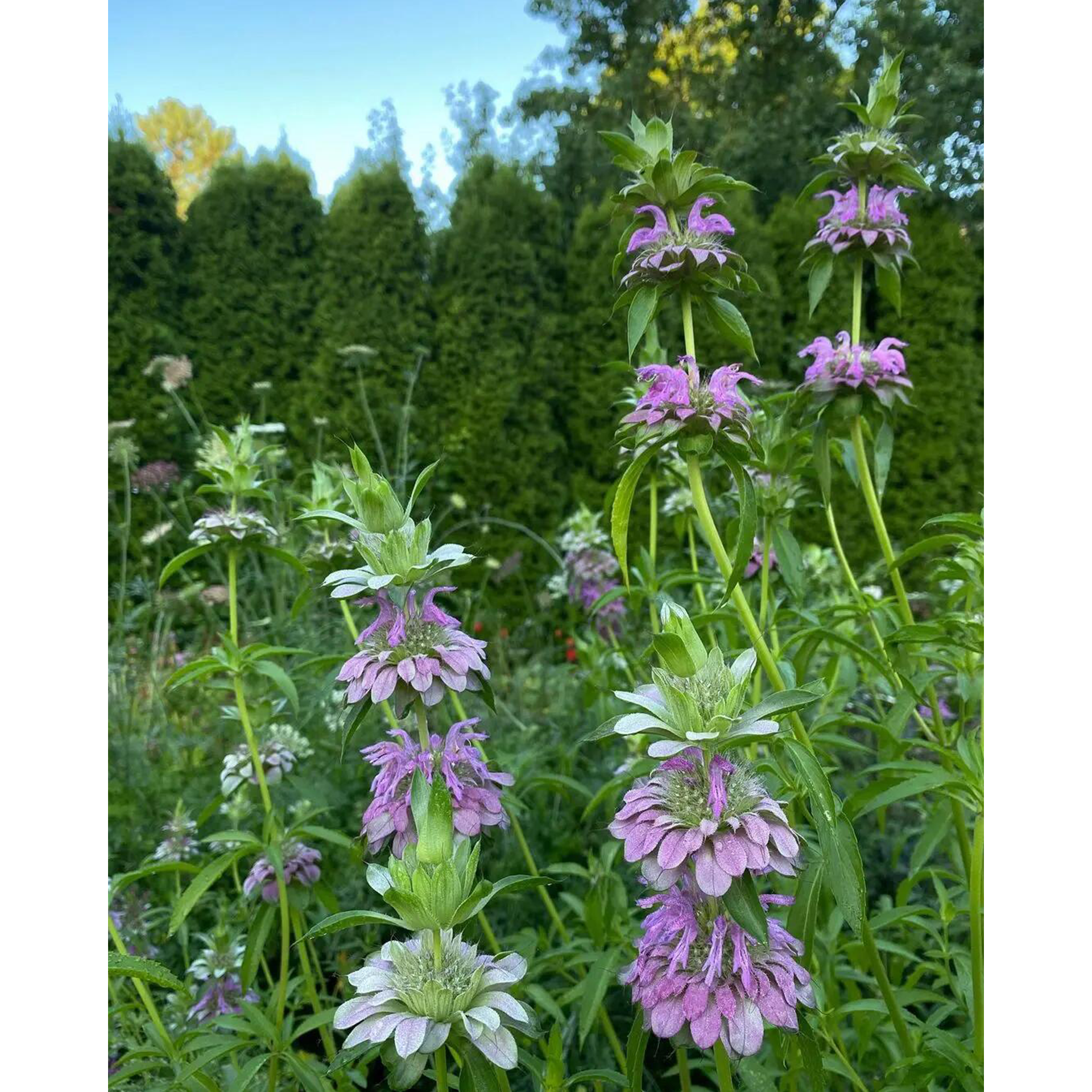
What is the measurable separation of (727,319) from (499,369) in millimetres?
4234

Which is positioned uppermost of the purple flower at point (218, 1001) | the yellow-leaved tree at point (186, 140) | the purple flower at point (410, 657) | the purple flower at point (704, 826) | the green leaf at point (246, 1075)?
the yellow-leaved tree at point (186, 140)

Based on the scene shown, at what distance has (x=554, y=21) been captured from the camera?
27.0 ft

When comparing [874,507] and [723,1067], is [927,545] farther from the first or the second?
[723,1067]

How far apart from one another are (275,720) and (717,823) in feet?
3.90

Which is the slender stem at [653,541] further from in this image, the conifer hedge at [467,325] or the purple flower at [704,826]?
the conifer hedge at [467,325]

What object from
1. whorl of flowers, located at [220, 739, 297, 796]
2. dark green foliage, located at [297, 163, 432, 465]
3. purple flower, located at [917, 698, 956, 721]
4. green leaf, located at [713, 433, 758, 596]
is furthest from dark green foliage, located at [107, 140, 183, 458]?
green leaf, located at [713, 433, 758, 596]

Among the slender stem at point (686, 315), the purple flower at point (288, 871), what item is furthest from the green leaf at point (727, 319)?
the purple flower at point (288, 871)

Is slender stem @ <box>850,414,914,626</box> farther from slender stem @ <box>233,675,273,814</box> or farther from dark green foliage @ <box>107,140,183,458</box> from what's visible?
dark green foliage @ <box>107,140,183,458</box>

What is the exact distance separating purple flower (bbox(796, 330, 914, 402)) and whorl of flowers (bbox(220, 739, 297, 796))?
1186mm

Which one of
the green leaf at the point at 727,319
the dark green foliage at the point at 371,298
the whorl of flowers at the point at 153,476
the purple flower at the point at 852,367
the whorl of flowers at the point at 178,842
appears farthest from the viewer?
the dark green foliage at the point at 371,298

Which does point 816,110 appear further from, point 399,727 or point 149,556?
point 399,727

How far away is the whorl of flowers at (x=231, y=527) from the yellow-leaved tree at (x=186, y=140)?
8524 millimetres

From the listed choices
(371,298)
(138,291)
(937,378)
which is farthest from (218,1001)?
(937,378)

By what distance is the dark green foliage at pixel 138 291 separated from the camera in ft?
16.4
